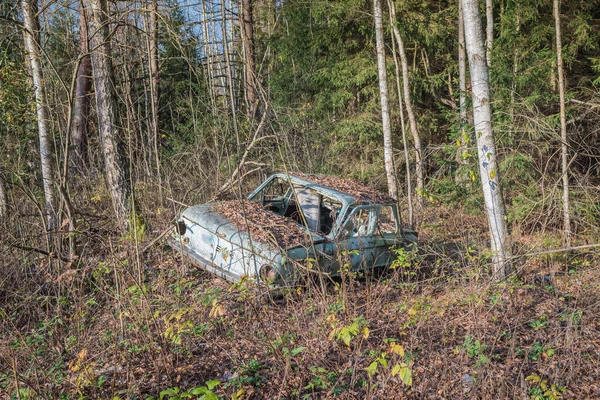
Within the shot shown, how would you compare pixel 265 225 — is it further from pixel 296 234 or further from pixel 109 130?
pixel 109 130

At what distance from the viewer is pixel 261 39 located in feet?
52.0

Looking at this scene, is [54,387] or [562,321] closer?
[54,387]

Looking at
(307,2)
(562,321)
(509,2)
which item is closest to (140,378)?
A: (562,321)

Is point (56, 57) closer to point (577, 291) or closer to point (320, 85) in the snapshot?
point (320, 85)

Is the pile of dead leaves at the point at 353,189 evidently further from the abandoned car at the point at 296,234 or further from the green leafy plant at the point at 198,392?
the green leafy plant at the point at 198,392

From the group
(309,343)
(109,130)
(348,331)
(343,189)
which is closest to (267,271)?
(309,343)

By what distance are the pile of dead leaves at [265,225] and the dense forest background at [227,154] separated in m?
0.59

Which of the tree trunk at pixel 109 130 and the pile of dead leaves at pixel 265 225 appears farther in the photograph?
the tree trunk at pixel 109 130

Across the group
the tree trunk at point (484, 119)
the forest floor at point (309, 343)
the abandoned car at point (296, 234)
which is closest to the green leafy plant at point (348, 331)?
the forest floor at point (309, 343)

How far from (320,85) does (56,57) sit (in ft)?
26.9

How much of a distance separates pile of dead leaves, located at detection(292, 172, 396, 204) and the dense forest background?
2.06ft

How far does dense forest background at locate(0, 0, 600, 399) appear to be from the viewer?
14.5 feet

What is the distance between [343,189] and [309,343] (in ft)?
8.96

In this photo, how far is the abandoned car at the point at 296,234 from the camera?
18.2 feet
